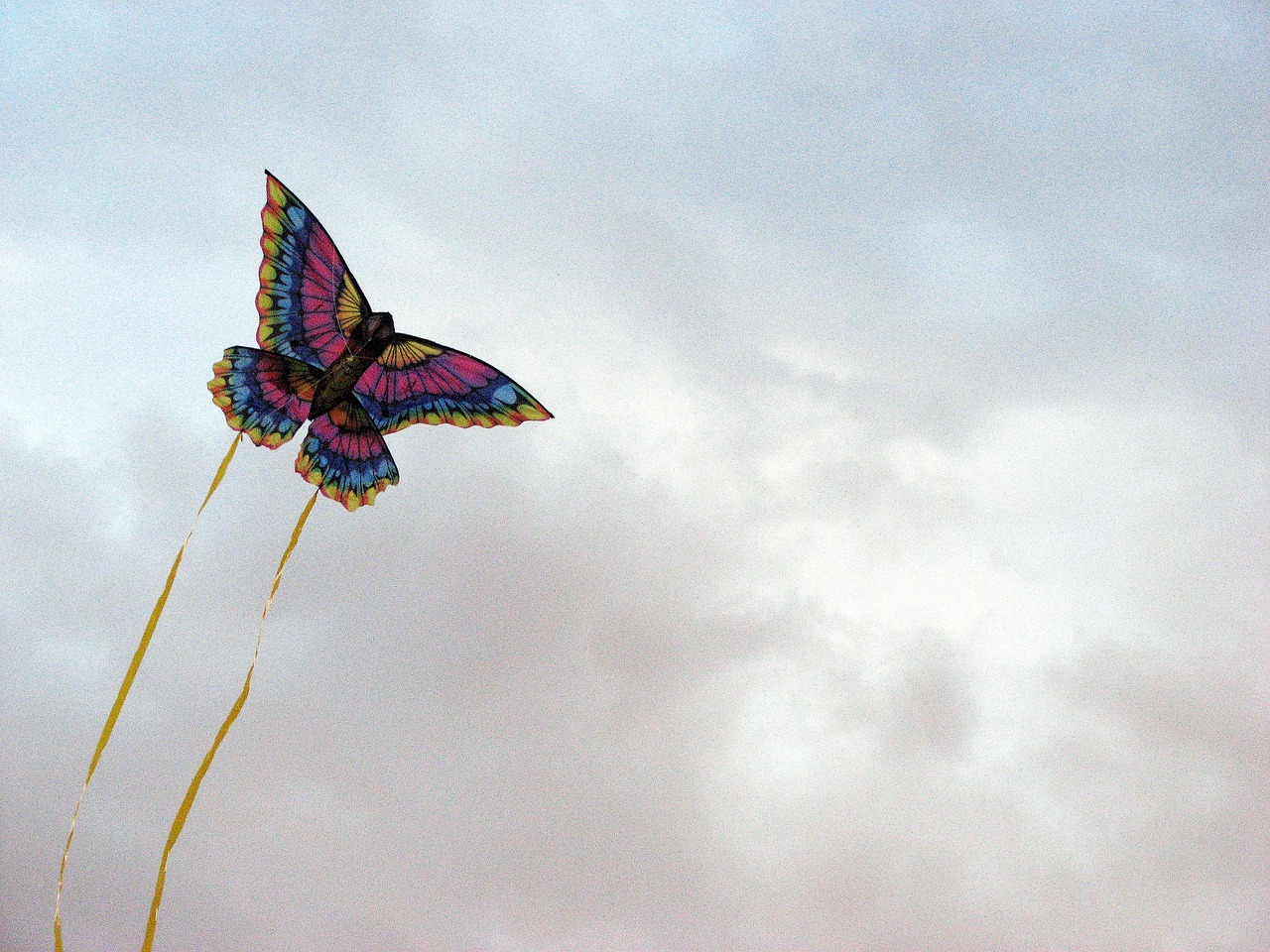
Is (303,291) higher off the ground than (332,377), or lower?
higher

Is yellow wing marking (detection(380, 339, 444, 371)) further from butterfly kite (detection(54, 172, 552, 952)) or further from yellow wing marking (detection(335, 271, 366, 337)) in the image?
yellow wing marking (detection(335, 271, 366, 337))

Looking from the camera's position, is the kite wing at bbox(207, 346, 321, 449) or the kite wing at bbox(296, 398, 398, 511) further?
the kite wing at bbox(296, 398, 398, 511)

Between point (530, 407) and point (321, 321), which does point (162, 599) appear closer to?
point (321, 321)

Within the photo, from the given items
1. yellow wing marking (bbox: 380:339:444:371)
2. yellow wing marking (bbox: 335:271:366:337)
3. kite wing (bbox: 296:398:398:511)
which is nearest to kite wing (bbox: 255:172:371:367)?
yellow wing marking (bbox: 335:271:366:337)

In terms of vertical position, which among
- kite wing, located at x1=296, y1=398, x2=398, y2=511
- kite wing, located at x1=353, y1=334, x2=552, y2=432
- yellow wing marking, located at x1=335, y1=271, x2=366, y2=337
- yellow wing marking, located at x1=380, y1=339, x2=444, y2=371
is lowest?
kite wing, located at x1=296, y1=398, x2=398, y2=511

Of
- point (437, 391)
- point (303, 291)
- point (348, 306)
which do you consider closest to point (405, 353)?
point (437, 391)

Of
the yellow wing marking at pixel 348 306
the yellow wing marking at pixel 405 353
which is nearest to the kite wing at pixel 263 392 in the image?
the yellow wing marking at pixel 348 306

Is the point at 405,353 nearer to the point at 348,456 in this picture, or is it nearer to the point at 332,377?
the point at 332,377

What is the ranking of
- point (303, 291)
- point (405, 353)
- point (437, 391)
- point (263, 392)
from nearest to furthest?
point (263, 392) < point (303, 291) < point (405, 353) < point (437, 391)
